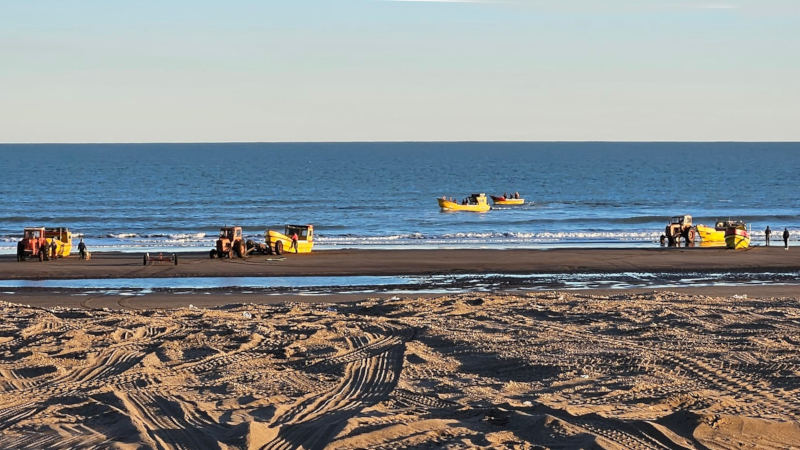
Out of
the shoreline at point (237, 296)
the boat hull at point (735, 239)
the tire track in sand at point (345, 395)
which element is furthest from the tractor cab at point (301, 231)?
the tire track in sand at point (345, 395)

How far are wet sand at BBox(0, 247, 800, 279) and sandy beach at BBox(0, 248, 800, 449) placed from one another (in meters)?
11.6

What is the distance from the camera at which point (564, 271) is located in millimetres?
36719

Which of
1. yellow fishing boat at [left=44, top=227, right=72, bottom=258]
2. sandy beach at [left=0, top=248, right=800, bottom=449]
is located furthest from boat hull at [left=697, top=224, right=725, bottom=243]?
yellow fishing boat at [left=44, top=227, right=72, bottom=258]

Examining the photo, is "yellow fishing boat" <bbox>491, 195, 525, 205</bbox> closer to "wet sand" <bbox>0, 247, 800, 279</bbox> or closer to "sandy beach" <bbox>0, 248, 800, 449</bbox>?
"wet sand" <bbox>0, 247, 800, 279</bbox>

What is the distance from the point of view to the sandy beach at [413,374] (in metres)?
11.2

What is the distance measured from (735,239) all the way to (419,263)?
15310 mm

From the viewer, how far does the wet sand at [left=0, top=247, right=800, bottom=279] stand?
1446 inches

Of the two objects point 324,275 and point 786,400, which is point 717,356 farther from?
point 324,275

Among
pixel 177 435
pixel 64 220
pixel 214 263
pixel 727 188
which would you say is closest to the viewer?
pixel 177 435

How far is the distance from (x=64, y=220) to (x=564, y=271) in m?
41.2

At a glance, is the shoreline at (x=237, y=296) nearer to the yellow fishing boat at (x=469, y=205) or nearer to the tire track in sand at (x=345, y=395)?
the tire track in sand at (x=345, y=395)

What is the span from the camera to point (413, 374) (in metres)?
15.1

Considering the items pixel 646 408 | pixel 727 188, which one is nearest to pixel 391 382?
pixel 646 408

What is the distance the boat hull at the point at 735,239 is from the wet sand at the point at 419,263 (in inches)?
20.8
